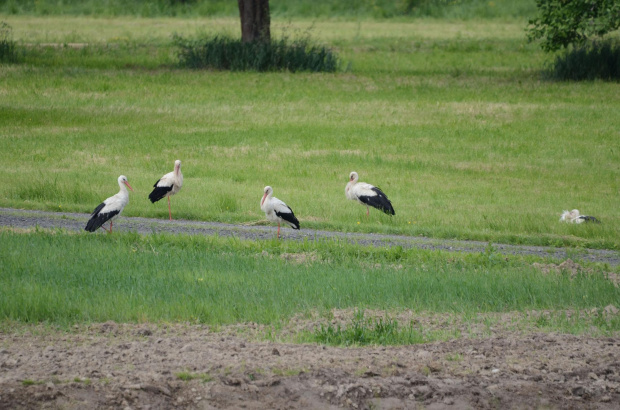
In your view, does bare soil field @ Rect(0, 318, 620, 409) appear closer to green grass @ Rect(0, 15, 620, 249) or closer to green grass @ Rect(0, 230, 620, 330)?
green grass @ Rect(0, 230, 620, 330)

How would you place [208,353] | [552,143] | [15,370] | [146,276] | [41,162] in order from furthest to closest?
[552,143], [41,162], [146,276], [208,353], [15,370]

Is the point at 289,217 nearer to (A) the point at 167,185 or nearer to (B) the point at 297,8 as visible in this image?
(A) the point at 167,185

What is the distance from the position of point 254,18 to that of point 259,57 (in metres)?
2.31

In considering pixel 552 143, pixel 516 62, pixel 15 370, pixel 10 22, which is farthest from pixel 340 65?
pixel 15 370

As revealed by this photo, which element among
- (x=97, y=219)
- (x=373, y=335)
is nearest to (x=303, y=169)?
(x=97, y=219)

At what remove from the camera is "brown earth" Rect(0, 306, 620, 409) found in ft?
26.8

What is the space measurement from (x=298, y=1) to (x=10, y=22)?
23409mm

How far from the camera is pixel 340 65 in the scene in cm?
4206

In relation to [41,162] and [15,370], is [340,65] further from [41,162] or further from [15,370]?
[15,370]

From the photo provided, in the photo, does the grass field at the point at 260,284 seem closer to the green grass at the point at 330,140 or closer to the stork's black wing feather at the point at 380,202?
the stork's black wing feather at the point at 380,202

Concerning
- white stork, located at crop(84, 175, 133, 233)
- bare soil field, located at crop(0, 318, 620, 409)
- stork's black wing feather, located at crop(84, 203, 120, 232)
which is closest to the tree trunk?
white stork, located at crop(84, 175, 133, 233)

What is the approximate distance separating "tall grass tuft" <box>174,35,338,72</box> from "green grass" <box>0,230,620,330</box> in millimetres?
27289

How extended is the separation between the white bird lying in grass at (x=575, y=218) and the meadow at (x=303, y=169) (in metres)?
0.24

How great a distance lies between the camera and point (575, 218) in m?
16.9
